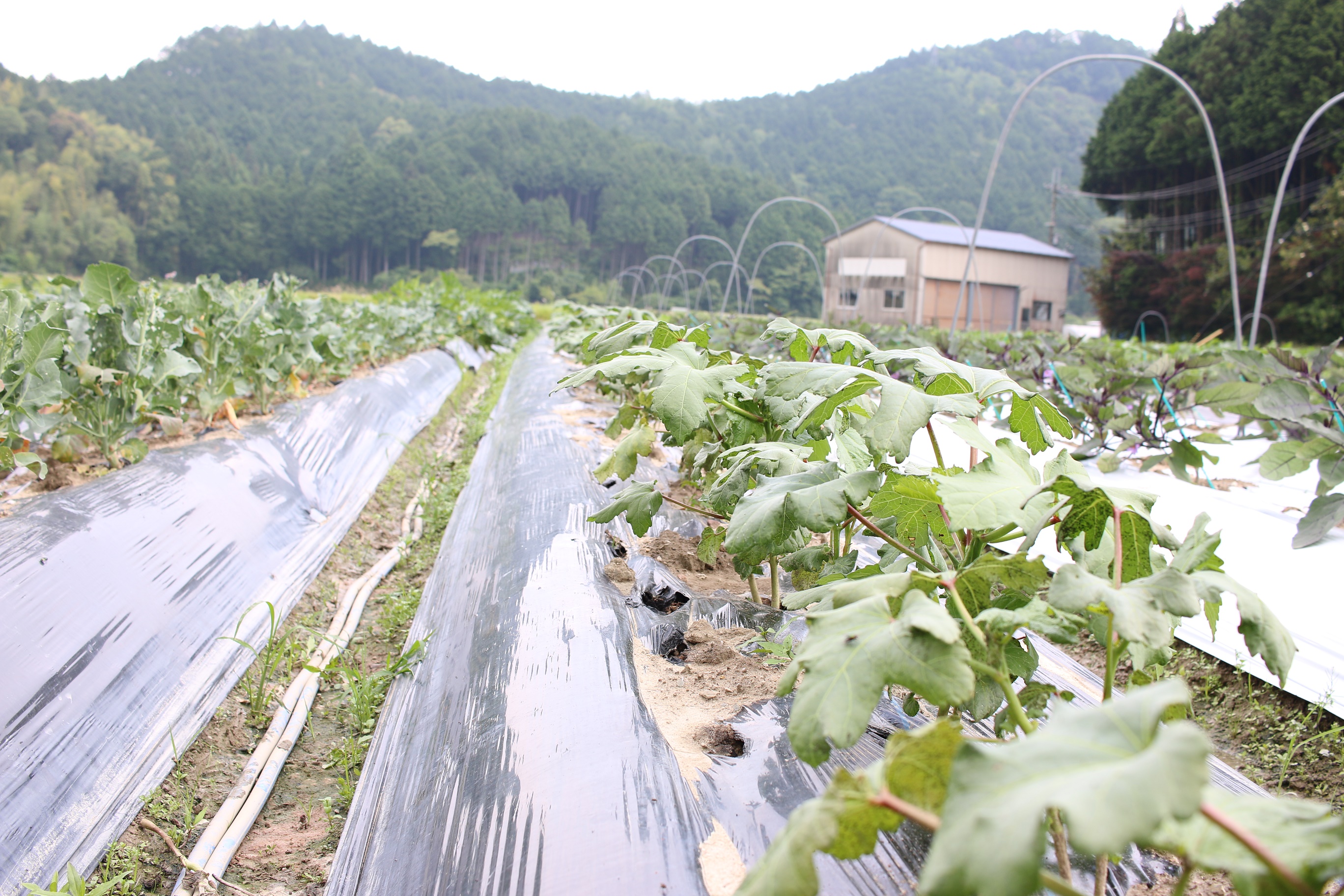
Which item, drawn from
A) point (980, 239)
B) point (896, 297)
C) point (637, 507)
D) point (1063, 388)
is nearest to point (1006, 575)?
point (637, 507)

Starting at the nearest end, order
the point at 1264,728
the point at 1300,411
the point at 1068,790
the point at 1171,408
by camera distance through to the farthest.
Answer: the point at 1068,790 → the point at 1264,728 → the point at 1300,411 → the point at 1171,408

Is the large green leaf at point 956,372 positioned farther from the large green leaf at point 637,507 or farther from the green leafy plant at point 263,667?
the green leafy plant at point 263,667

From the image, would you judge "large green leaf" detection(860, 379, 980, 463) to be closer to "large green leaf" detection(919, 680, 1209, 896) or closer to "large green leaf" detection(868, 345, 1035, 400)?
"large green leaf" detection(868, 345, 1035, 400)

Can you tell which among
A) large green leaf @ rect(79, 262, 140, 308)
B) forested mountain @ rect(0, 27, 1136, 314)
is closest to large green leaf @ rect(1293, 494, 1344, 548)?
large green leaf @ rect(79, 262, 140, 308)

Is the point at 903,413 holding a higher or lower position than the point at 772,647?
higher

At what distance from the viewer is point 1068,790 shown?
46 centimetres

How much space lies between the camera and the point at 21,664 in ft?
5.93

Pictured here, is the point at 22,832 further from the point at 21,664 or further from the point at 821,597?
the point at 821,597

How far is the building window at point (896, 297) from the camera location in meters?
33.4

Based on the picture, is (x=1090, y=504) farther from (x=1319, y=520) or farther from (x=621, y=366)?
(x=1319, y=520)

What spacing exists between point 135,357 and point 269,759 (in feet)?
6.82

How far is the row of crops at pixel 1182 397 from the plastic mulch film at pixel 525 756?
73 centimetres

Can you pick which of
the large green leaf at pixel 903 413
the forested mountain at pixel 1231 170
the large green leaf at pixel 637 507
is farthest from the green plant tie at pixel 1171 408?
the forested mountain at pixel 1231 170

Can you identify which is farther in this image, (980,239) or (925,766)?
(980,239)
